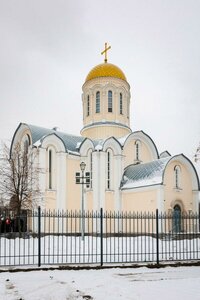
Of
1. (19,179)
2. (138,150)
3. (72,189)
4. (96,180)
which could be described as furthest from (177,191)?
(19,179)

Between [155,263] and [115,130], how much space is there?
24.2 metres

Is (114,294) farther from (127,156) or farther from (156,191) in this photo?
(127,156)

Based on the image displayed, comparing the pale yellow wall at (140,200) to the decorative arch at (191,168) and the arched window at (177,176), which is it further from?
the decorative arch at (191,168)

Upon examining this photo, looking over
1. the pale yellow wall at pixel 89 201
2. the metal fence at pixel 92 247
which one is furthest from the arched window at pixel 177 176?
the metal fence at pixel 92 247

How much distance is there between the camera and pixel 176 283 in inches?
390

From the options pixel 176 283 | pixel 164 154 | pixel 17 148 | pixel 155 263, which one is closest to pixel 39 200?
pixel 17 148

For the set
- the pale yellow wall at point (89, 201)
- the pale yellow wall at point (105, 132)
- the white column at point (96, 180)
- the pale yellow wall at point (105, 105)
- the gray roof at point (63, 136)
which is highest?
the pale yellow wall at point (105, 105)

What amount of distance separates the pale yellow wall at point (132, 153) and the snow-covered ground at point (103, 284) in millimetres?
22444

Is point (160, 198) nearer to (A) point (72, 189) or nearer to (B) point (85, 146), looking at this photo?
(A) point (72, 189)

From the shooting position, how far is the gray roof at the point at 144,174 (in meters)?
30.3

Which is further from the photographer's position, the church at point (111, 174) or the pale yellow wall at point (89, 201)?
the pale yellow wall at point (89, 201)

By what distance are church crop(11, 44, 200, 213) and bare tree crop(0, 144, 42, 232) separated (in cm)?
65

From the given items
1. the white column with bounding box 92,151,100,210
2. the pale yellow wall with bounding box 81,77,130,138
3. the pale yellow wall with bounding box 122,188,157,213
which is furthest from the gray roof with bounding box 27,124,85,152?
the pale yellow wall with bounding box 122,188,157,213

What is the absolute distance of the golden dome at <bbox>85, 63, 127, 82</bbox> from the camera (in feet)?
124
